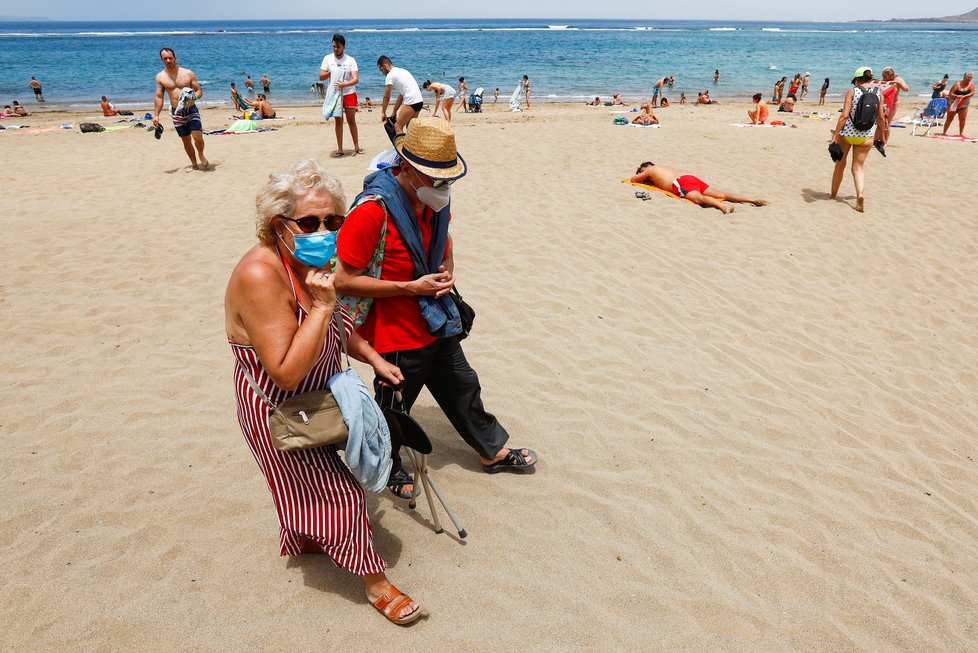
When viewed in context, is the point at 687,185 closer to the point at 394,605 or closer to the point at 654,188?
the point at 654,188

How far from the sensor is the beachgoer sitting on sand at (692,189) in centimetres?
739

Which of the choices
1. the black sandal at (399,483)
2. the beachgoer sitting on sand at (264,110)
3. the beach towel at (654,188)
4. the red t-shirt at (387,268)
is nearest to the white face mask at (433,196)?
the red t-shirt at (387,268)

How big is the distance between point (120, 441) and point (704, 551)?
10.9ft

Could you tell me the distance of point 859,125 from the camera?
7168 millimetres

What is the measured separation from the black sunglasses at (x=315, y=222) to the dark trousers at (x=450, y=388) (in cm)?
79

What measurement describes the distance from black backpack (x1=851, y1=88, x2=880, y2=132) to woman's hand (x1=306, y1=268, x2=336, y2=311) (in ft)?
25.5

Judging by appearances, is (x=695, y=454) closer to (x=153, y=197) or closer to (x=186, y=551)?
(x=186, y=551)

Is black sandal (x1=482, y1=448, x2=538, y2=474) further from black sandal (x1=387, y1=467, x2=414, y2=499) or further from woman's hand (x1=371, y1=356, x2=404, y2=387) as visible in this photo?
woman's hand (x1=371, y1=356, x2=404, y2=387)

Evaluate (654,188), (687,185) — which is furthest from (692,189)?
(654,188)

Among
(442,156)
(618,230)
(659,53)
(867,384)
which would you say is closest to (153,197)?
(618,230)

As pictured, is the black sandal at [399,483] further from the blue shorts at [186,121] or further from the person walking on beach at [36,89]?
the person walking on beach at [36,89]

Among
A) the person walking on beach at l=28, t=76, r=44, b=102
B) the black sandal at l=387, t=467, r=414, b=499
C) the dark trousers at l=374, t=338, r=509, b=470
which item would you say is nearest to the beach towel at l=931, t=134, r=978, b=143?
the dark trousers at l=374, t=338, r=509, b=470

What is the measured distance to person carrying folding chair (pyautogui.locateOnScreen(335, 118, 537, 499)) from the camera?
2.28 meters

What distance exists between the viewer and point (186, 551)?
2648 millimetres
